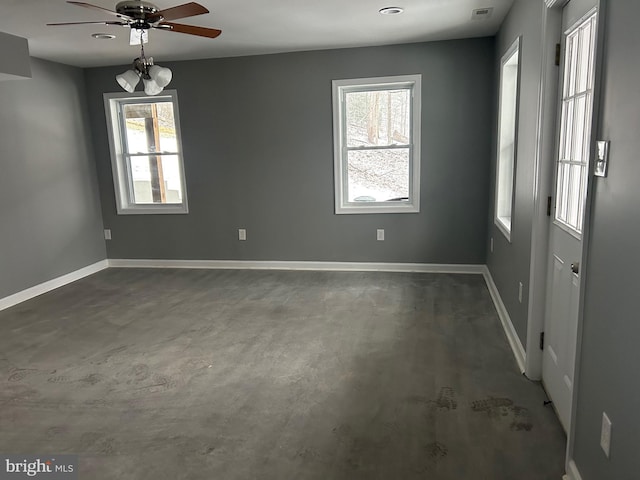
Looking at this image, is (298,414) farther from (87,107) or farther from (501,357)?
(87,107)

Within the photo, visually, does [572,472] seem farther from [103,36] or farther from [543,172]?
[103,36]

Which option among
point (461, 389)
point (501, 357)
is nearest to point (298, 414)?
point (461, 389)

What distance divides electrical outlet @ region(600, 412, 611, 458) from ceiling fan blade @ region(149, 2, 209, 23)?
266 centimetres

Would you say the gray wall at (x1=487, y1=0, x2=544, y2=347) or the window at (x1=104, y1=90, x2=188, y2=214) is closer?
the gray wall at (x1=487, y1=0, x2=544, y2=347)

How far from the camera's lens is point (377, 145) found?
195 inches

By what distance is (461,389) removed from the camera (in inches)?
99.9

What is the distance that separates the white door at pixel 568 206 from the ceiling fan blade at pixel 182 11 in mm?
1922

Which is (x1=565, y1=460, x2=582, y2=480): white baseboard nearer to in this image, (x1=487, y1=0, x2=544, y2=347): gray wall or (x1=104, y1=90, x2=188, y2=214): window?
(x1=487, y1=0, x2=544, y2=347): gray wall

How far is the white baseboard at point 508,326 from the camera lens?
2764mm

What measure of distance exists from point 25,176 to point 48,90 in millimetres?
1029

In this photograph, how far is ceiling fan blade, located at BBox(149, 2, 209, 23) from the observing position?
8.09 feet

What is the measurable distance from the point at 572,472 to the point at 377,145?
148 inches

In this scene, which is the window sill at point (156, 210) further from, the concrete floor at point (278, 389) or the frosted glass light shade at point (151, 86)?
the frosted glass light shade at point (151, 86)

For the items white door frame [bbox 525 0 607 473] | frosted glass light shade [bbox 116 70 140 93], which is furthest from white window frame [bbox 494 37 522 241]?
frosted glass light shade [bbox 116 70 140 93]
